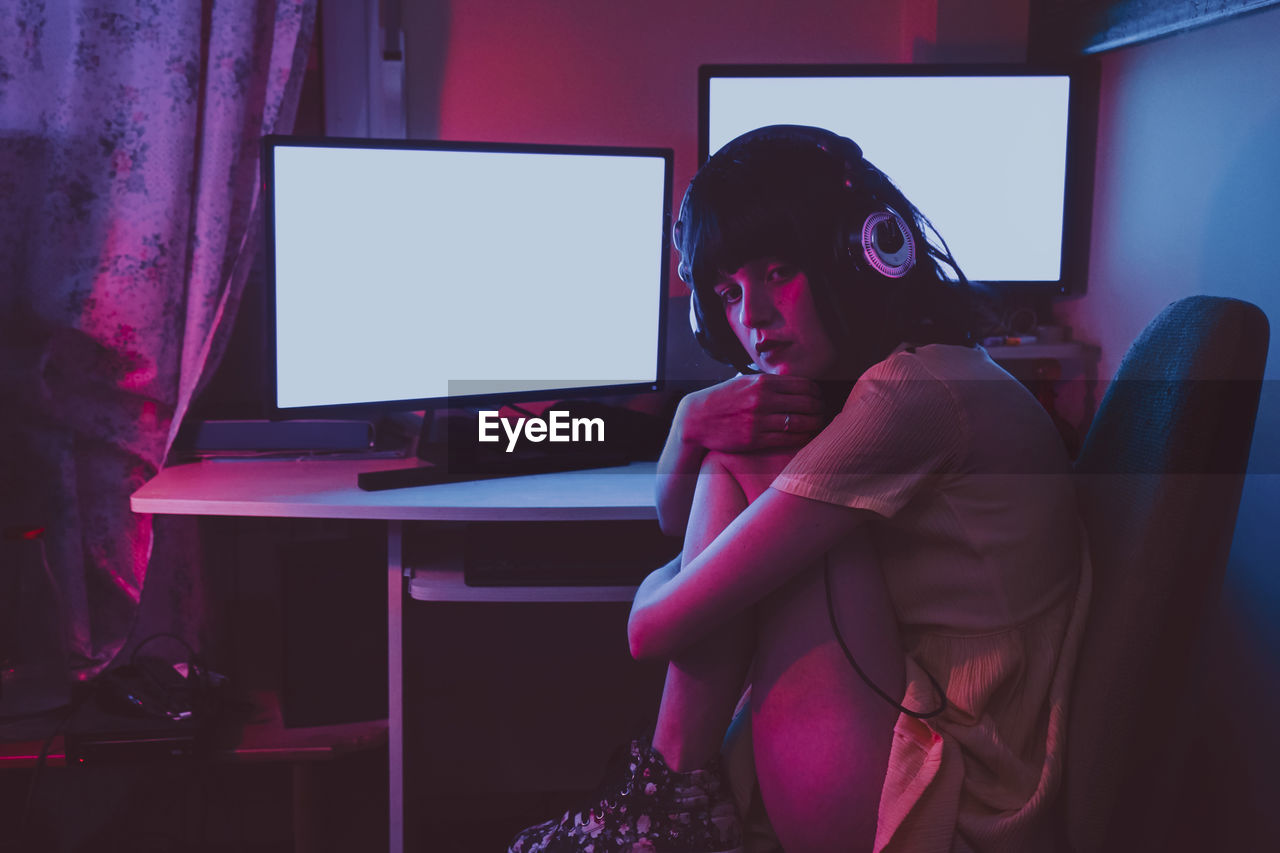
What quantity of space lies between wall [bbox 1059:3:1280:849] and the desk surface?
778mm

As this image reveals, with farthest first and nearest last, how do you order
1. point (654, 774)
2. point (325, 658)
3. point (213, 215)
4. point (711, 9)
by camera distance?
point (711, 9), point (213, 215), point (325, 658), point (654, 774)

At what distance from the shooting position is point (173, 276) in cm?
160

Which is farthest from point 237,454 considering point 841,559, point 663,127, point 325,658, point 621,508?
point 841,559

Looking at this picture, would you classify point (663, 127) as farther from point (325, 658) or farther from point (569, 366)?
point (325, 658)

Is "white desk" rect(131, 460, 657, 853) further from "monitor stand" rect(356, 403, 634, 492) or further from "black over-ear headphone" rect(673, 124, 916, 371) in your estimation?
"black over-ear headphone" rect(673, 124, 916, 371)

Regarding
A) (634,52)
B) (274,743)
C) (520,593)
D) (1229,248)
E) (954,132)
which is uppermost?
(634,52)

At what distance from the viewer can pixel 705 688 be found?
3.24 feet

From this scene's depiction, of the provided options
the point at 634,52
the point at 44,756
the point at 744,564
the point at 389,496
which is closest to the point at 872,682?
the point at 744,564

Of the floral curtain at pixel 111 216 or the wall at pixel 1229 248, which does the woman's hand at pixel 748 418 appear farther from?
the floral curtain at pixel 111 216

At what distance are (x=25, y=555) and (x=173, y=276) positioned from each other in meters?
0.47

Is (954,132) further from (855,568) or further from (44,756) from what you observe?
(44,756)

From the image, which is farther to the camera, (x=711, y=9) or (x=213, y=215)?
(x=711, y=9)

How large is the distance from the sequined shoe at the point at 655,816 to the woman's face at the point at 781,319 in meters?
0.41

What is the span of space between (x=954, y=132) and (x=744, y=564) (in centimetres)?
104
